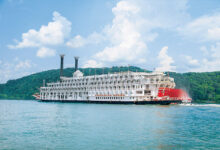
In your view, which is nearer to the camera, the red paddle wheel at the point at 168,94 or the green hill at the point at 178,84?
the red paddle wheel at the point at 168,94

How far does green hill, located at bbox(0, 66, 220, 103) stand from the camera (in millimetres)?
94375

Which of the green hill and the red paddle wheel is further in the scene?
the green hill

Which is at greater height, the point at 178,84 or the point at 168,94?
the point at 178,84

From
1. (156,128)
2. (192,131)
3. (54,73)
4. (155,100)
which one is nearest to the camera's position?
(192,131)

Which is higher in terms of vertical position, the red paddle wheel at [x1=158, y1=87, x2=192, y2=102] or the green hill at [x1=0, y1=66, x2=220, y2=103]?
the green hill at [x1=0, y1=66, x2=220, y2=103]

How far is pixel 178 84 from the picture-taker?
8519cm

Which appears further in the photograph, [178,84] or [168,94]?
[178,84]

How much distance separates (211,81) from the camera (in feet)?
336

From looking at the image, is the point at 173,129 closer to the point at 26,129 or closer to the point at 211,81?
the point at 26,129

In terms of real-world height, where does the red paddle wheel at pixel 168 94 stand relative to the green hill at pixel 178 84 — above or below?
below

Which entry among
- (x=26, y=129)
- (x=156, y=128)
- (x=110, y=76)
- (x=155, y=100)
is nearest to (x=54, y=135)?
(x=26, y=129)

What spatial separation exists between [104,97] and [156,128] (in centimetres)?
4953

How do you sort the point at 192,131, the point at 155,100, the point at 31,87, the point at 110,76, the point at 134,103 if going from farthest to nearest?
the point at 31,87, the point at 110,76, the point at 134,103, the point at 155,100, the point at 192,131

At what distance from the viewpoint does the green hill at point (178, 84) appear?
9438cm
